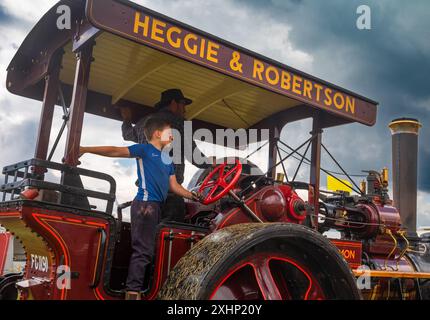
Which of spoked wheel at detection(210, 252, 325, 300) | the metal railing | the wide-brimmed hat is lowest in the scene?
spoked wheel at detection(210, 252, 325, 300)

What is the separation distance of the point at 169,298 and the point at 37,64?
2.12 m

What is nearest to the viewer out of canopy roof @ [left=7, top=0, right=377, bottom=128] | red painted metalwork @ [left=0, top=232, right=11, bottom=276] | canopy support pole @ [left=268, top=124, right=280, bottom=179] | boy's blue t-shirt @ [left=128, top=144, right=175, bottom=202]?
canopy roof @ [left=7, top=0, right=377, bottom=128]

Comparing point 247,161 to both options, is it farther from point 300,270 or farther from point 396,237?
point 396,237

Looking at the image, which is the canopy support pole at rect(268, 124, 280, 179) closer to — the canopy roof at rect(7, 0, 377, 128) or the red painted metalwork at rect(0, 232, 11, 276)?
the canopy roof at rect(7, 0, 377, 128)

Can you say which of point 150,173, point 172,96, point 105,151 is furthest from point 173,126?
point 105,151

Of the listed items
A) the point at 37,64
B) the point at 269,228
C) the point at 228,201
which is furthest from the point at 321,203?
the point at 37,64

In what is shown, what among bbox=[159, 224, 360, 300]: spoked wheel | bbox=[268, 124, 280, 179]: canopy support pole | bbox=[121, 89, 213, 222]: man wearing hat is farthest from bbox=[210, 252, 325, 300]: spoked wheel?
bbox=[268, 124, 280, 179]: canopy support pole

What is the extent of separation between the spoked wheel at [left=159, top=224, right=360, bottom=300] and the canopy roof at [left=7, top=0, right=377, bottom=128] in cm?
101

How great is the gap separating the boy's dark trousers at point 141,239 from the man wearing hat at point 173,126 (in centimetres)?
72

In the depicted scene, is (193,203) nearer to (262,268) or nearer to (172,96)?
(172,96)

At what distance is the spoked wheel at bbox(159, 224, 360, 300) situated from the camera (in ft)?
7.66

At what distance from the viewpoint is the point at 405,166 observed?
5734 millimetres

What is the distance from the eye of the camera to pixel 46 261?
254cm

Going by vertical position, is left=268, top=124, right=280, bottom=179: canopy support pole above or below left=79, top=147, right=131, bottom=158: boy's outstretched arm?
above
